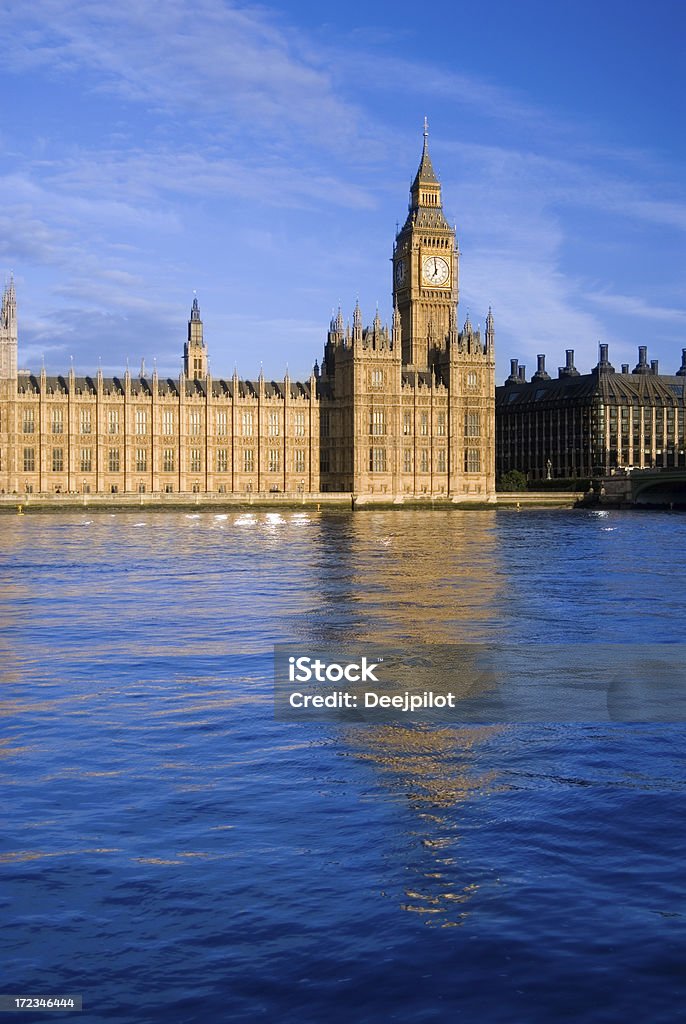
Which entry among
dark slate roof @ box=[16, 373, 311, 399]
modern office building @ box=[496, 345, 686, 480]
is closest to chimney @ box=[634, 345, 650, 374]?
modern office building @ box=[496, 345, 686, 480]

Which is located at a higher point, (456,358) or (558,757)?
(456,358)

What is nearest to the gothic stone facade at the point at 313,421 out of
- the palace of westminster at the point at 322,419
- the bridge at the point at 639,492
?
the palace of westminster at the point at 322,419

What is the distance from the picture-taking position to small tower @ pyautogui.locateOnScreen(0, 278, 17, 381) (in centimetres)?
18488

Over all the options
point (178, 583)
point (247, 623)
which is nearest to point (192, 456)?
point (178, 583)

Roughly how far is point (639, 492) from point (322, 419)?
136 ft

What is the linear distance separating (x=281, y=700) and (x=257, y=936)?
32.0 feet

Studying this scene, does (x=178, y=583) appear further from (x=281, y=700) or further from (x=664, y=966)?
(x=664, y=966)

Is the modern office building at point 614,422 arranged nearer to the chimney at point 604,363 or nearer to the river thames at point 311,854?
the chimney at point 604,363

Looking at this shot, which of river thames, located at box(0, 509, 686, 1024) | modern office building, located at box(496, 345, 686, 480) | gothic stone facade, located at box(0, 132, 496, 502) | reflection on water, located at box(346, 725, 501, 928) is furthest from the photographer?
modern office building, located at box(496, 345, 686, 480)

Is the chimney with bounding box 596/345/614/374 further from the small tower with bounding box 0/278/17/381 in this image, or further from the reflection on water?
the reflection on water

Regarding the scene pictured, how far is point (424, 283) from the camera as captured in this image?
163 m

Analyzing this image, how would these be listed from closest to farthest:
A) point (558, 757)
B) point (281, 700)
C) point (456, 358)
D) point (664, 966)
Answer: point (664, 966), point (558, 757), point (281, 700), point (456, 358)

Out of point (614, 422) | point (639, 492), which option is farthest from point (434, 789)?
point (614, 422)

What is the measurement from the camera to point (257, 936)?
10055mm
